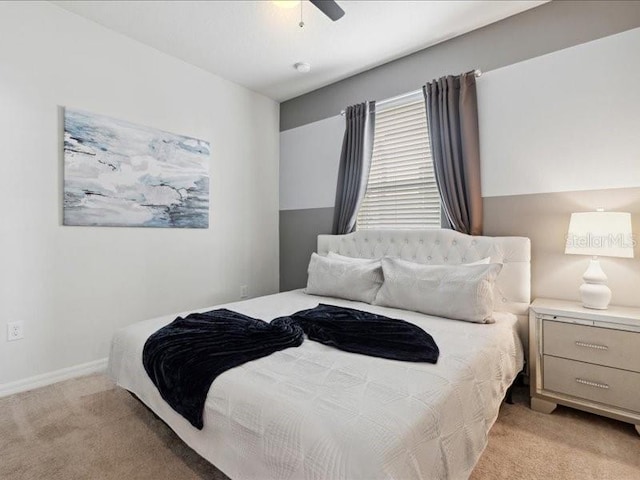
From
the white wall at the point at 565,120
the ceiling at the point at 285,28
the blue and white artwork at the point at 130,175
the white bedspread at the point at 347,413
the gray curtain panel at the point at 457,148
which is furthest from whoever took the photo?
the gray curtain panel at the point at 457,148

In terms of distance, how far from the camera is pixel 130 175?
9.41 ft

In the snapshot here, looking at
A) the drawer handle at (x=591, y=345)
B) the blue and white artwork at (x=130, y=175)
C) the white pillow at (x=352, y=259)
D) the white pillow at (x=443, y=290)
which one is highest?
the blue and white artwork at (x=130, y=175)

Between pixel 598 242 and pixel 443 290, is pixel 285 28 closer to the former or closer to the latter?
pixel 443 290

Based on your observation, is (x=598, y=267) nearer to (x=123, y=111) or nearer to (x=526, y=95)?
(x=526, y=95)

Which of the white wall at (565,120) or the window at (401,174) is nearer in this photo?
the white wall at (565,120)

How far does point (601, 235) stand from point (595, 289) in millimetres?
336

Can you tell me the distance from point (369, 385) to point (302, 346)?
20.6 inches

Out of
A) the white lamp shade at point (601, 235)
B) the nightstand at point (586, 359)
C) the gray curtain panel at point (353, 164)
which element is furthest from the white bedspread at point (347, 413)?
the gray curtain panel at point (353, 164)

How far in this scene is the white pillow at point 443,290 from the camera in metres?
2.13

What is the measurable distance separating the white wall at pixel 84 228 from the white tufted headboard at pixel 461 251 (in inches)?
60.0

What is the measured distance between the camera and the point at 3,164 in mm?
2266

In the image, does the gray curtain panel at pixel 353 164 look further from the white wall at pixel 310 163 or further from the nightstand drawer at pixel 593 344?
the nightstand drawer at pixel 593 344

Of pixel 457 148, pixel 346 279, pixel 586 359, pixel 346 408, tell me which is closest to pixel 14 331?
pixel 346 279

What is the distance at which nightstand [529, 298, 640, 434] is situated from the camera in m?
1.86
